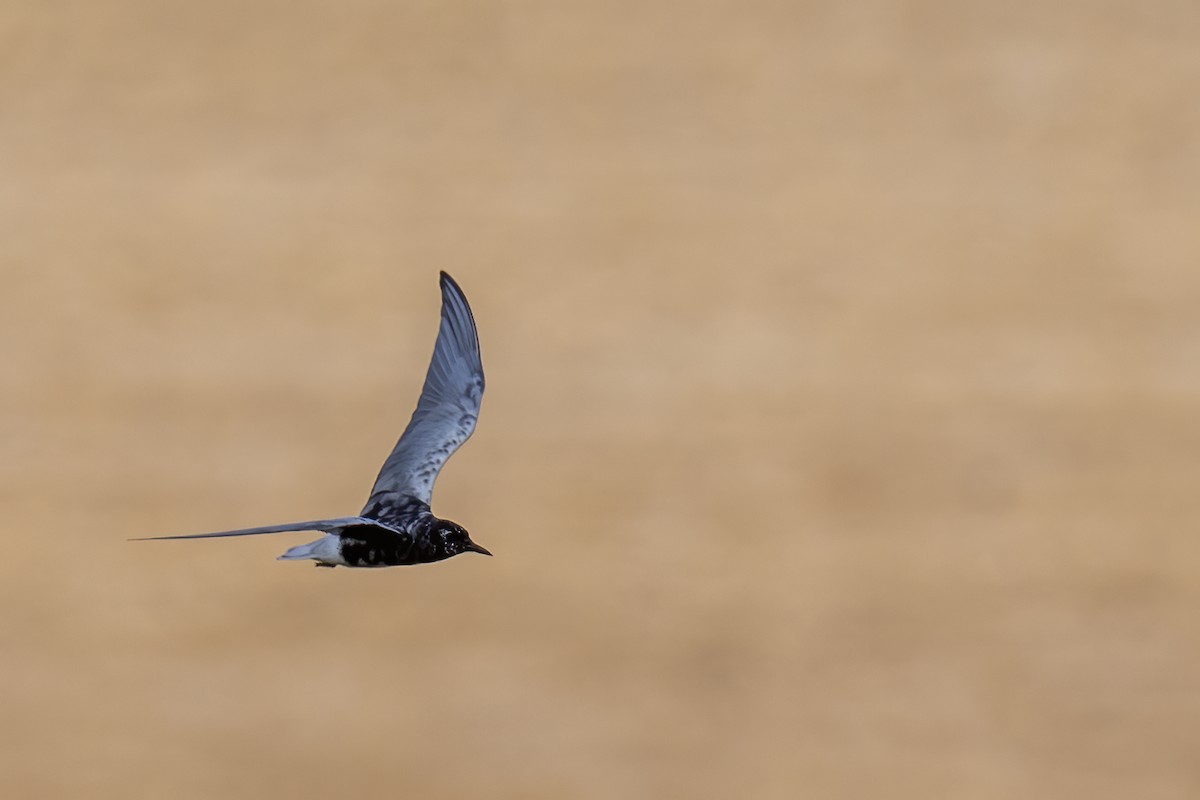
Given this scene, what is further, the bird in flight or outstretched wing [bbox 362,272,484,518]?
outstretched wing [bbox 362,272,484,518]

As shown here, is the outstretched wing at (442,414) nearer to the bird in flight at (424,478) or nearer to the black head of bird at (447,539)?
the bird in flight at (424,478)

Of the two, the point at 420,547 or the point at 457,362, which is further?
the point at 457,362

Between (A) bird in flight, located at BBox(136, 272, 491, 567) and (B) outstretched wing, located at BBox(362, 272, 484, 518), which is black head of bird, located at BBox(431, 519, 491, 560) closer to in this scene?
(A) bird in flight, located at BBox(136, 272, 491, 567)

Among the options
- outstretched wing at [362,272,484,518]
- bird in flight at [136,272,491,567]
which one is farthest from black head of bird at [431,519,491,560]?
outstretched wing at [362,272,484,518]

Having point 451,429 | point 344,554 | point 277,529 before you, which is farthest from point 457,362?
point 277,529

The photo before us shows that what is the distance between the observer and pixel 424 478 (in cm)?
635

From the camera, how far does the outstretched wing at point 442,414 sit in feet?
20.9

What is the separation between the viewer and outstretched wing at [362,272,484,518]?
20.9 ft

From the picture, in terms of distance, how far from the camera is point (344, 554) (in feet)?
18.6

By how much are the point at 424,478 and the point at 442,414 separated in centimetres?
45

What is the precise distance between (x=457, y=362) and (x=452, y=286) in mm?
368

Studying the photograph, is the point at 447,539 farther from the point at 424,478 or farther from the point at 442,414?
the point at 442,414

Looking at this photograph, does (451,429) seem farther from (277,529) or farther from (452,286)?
(277,529)

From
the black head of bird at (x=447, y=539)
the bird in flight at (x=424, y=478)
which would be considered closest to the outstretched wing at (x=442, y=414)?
the bird in flight at (x=424, y=478)
